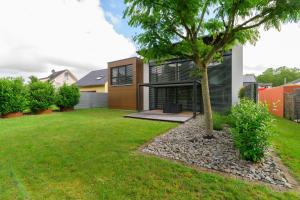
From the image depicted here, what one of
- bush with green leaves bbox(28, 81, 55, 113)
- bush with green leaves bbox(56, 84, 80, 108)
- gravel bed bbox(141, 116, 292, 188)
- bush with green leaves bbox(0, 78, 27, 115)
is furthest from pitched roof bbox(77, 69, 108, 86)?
gravel bed bbox(141, 116, 292, 188)

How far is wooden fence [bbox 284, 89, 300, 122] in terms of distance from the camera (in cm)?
892

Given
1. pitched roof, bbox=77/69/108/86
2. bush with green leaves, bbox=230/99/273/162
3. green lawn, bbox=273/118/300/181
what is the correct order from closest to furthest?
bush with green leaves, bbox=230/99/273/162, green lawn, bbox=273/118/300/181, pitched roof, bbox=77/69/108/86

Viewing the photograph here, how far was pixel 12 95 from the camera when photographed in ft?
36.1

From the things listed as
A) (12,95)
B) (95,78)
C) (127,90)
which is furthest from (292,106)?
(95,78)

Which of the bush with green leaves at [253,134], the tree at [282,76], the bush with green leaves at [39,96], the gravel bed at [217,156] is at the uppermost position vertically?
the tree at [282,76]

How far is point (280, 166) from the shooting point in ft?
10.9

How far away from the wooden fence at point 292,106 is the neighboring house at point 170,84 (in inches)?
107

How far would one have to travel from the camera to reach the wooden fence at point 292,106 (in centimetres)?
892

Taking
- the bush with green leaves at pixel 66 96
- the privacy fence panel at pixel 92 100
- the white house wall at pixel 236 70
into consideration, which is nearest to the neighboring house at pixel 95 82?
the privacy fence panel at pixel 92 100

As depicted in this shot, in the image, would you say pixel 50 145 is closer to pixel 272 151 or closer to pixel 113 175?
pixel 113 175

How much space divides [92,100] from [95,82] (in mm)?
6966

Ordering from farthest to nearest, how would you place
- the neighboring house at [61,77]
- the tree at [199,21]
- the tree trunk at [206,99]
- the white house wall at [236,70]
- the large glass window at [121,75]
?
the neighboring house at [61,77] < the large glass window at [121,75] < the white house wall at [236,70] < the tree trunk at [206,99] < the tree at [199,21]

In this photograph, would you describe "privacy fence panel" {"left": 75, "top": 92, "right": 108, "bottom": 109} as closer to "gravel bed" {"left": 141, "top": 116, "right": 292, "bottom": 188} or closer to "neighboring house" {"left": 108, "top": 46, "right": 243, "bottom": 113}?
"neighboring house" {"left": 108, "top": 46, "right": 243, "bottom": 113}

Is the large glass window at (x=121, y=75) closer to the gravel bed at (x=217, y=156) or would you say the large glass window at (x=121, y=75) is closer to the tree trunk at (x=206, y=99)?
the gravel bed at (x=217, y=156)
